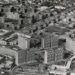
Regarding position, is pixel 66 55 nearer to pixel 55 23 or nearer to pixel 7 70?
pixel 7 70

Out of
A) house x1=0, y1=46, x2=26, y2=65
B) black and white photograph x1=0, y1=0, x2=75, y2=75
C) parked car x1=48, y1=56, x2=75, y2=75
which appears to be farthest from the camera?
house x1=0, y1=46, x2=26, y2=65

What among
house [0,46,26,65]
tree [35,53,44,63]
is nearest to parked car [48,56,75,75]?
tree [35,53,44,63]

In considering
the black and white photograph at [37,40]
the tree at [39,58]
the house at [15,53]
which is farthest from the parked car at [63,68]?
the house at [15,53]

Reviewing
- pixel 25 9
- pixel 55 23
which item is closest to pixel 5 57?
pixel 55 23

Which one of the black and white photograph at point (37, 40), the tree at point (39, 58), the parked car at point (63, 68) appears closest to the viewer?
the parked car at point (63, 68)

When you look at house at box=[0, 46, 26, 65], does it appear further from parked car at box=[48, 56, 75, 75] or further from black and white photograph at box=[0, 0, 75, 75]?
parked car at box=[48, 56, 75, 75]

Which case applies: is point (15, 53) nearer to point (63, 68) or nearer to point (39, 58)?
point (39, 58)

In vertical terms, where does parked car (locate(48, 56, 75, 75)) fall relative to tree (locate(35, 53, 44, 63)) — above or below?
below

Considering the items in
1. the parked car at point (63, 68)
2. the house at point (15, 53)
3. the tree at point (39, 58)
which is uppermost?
the house at point (15, 53)

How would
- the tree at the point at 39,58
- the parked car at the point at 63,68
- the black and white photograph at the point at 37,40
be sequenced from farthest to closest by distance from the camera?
the tree at the point at 39,58, the black and white photograph at the point at 37,40, the parked car at the point at 63,68

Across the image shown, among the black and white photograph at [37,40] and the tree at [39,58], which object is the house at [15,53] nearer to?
the black and white photograph at [37,40]

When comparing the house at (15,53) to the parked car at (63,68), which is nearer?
the parked car at (63,68)

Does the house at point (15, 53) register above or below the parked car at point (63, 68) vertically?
above
